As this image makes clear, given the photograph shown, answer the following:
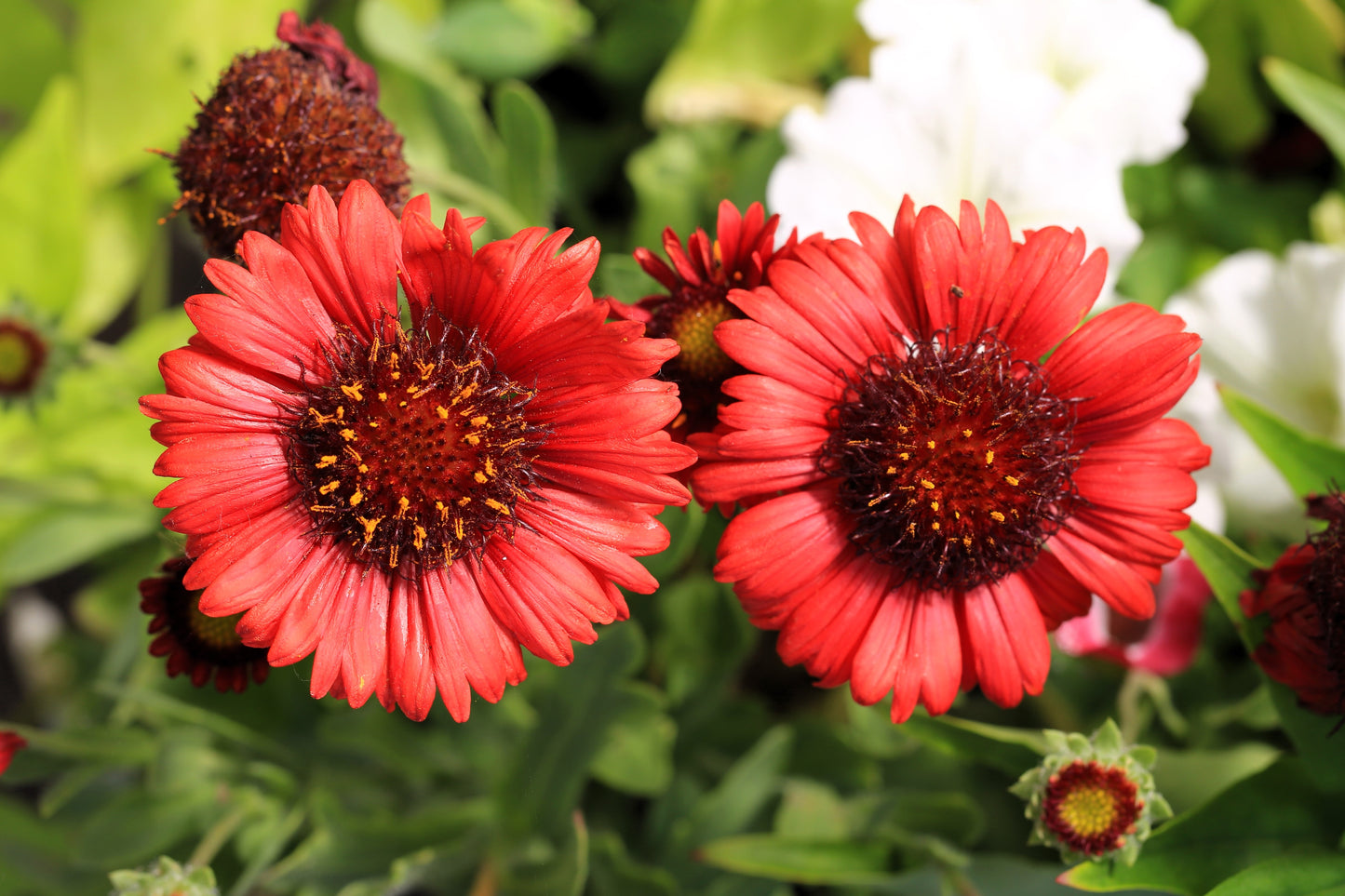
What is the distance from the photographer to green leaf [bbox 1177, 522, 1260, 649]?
1.96ft

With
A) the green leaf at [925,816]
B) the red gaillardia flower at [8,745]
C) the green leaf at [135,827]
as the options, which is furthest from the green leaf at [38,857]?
the green leaf at [925,816]

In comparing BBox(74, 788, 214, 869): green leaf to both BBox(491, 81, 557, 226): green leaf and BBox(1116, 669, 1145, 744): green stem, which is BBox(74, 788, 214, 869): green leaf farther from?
BBox(1116, 669, 1145, 744): green stem

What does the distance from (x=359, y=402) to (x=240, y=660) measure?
0.18 m

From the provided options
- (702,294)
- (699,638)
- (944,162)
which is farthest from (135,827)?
(944,162)

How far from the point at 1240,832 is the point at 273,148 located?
742 millimetres

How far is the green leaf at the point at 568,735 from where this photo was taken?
2.45 ft

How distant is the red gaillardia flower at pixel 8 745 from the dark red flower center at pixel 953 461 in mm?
545

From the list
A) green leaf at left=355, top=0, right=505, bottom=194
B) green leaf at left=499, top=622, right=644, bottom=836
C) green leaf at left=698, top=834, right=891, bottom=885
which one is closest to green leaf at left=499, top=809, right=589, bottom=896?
green leaf at left=499, top=622, right=644, bottom=836

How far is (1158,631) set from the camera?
2.80 feet

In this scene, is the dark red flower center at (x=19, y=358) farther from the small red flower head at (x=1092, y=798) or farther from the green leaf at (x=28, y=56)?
the small red flower head at (x=1092, y=798)

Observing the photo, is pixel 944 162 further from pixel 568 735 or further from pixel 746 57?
pixel 568 735

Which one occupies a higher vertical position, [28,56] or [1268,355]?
[28,56]

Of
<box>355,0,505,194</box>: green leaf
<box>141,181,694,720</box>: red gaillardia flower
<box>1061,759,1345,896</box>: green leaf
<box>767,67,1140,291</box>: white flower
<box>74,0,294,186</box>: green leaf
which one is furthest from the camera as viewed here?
<box>74,0,294,186</box>: green leaf

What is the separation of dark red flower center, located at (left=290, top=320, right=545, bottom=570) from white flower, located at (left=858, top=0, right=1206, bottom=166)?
410mm
